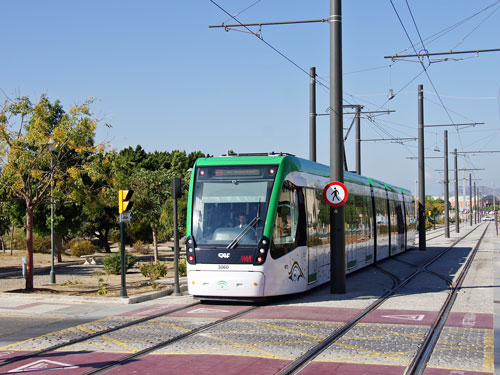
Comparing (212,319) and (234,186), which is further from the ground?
(234,186)

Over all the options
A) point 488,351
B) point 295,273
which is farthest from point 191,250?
point 488,351

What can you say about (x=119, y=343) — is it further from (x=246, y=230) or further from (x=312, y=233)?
(x=312, y=233)

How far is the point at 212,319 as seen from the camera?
41.7 feet

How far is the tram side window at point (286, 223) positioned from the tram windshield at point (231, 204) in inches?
15.9

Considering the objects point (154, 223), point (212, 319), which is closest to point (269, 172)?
→ point (212, 319)

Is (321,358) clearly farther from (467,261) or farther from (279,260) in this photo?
(467,261)

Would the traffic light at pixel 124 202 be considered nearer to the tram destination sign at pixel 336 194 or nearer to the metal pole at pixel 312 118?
the tram destination sign at pixel 336 194

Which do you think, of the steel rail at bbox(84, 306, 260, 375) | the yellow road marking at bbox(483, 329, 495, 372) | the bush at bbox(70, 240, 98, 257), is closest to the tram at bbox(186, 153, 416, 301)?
the steel rail at bbox(84, 306, 260, 375)

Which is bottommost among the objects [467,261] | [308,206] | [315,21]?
[467,261]

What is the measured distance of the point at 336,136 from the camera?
16328 mm

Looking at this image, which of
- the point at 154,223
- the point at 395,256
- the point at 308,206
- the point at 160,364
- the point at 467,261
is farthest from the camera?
the point at 154,223

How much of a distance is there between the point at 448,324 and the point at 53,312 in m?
7.95

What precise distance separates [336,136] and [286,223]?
2888mm

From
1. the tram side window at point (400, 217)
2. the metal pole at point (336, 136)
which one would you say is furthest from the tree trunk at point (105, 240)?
the metal pole at point (336, 136)
